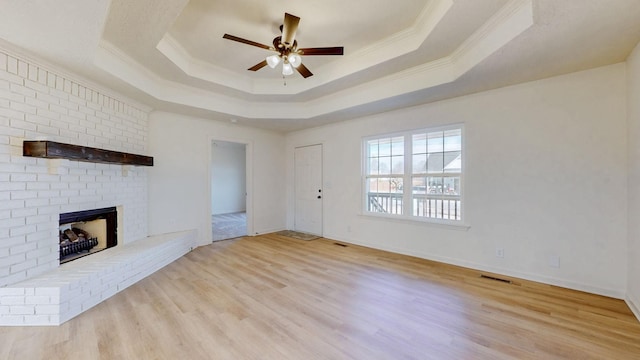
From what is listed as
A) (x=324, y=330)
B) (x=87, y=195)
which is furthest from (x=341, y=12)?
(x=87, y=195)

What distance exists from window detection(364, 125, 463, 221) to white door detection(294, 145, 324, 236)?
124 centimetres

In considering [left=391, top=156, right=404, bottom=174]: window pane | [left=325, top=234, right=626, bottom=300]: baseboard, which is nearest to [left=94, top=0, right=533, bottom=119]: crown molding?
[left=391, top=156, right=404, bottom=174]: window pane

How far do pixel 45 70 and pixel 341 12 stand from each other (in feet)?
10.6

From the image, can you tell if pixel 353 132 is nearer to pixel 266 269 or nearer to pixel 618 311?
pixel 266 269

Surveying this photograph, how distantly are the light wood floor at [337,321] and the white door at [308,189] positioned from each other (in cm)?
230

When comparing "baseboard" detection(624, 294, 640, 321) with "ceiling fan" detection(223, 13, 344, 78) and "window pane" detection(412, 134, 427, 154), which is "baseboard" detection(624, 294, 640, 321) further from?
"ceiling fan" detection(223, 13, 344, 78)

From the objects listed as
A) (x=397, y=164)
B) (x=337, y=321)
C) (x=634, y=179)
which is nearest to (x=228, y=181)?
(x=397, y=164)

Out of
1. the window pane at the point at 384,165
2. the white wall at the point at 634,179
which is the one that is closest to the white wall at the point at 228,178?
the window pane at the point at 384,165

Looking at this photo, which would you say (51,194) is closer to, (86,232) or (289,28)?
(86,232)

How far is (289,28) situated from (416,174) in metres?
2.95

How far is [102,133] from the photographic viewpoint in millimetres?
3307

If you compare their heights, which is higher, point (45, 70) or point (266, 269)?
point (45, 70)

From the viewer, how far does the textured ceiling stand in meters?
1.98

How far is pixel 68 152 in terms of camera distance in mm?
2518
